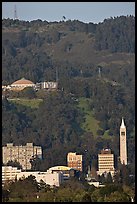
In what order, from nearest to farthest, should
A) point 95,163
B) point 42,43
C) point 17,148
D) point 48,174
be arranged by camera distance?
point 48,174
point 95,163
point 17,148
point 42,43

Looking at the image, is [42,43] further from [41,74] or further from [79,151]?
[79,151]

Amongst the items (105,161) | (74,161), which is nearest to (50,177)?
(74,161)

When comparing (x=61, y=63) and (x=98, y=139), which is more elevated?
(x=61, y=63)

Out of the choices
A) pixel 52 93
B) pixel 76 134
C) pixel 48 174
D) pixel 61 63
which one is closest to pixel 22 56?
pixel 61 63

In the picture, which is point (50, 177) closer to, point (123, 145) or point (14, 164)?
point (14, 164)

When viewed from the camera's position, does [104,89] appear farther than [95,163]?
Yes

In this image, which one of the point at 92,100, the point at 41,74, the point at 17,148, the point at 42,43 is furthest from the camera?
the point at 42,43
